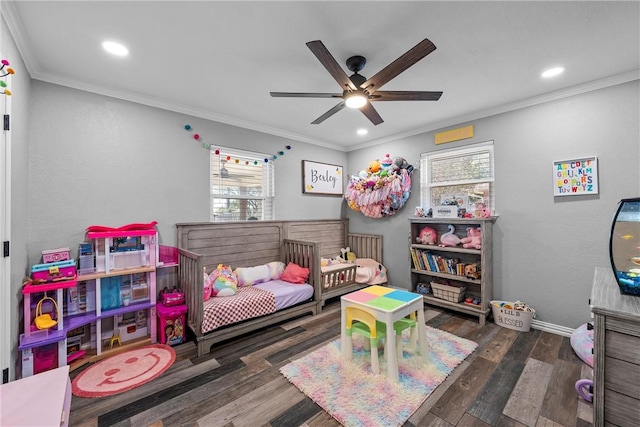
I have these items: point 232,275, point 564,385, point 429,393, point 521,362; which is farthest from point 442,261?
point 232,275

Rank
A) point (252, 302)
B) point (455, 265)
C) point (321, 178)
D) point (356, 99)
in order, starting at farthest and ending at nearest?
point (321, 178), point (455, 265), point (252, 302), point (356, 99)

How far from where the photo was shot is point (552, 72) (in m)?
2.36

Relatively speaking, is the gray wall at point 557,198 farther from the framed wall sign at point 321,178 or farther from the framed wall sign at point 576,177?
the framed wall sign at point 321,178

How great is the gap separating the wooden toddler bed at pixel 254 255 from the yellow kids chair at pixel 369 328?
1.04 meters

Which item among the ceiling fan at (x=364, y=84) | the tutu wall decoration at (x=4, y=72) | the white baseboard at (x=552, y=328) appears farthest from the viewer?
the white baseboard at (x=552, y=328)

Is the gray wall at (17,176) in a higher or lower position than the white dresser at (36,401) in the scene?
higher

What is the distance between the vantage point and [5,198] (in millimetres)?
1642

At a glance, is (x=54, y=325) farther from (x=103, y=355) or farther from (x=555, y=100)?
(x=555, y=100)

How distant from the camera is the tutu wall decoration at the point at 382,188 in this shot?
3.91m

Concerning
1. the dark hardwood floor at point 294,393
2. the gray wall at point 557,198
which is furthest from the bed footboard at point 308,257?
the gray wall at point 557,198

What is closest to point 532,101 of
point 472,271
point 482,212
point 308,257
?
point 482,212

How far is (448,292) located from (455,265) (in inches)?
14.4

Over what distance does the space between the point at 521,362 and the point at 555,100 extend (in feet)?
8.84

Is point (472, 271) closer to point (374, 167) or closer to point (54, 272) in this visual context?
point (374, 167)
